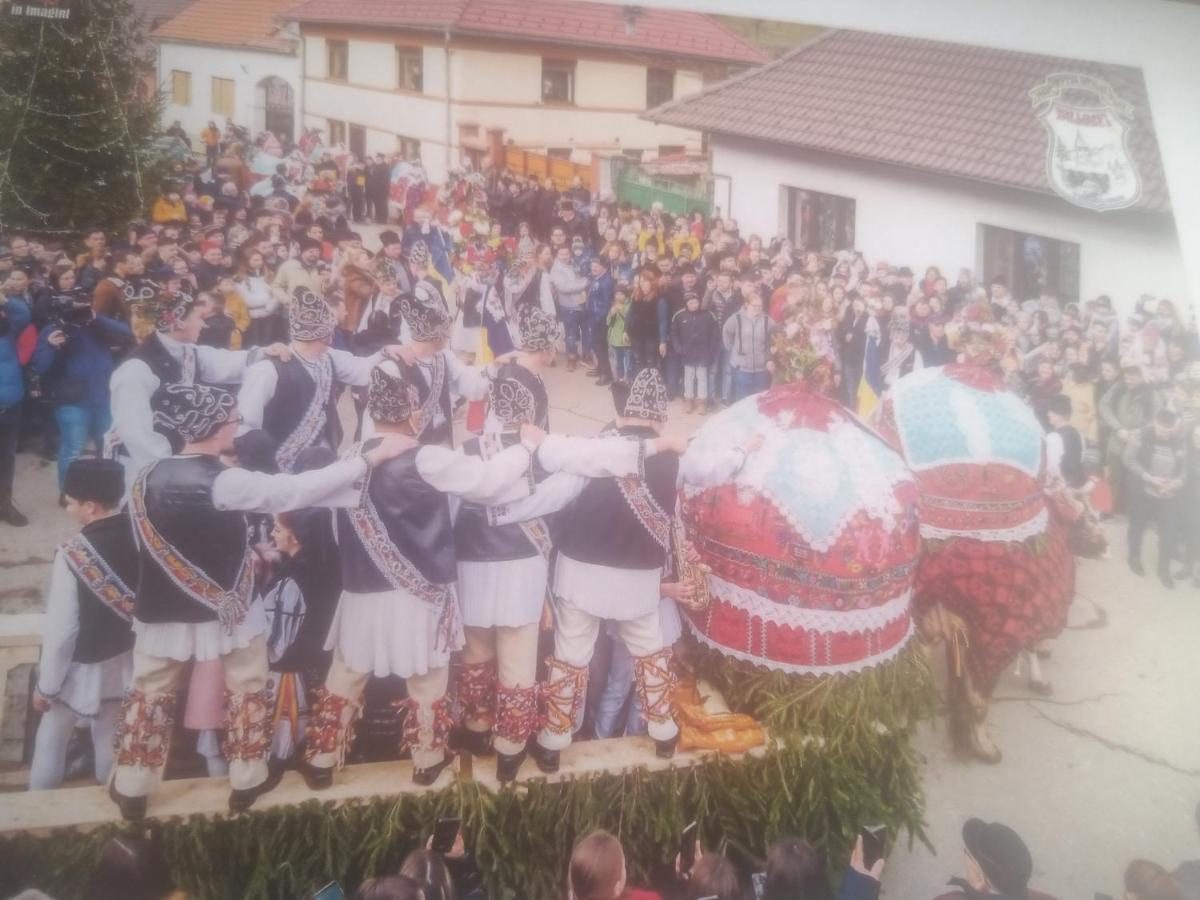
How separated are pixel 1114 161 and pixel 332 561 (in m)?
2.43

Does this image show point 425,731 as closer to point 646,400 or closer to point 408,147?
point 646,400

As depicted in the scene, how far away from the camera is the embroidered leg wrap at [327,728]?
2.37 meters

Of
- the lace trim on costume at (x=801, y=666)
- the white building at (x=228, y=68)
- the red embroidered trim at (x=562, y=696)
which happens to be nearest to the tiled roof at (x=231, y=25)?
the white building at (x=228, y=68)

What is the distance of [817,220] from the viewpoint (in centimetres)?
282

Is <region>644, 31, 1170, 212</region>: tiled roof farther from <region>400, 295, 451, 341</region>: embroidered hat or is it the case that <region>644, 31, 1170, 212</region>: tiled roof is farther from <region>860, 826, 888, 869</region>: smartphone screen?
<region>860, 826, 888, 869</region>: smartphone screen

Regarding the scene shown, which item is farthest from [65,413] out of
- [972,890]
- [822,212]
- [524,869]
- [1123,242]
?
[1123,242]

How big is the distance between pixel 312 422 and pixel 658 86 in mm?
1286

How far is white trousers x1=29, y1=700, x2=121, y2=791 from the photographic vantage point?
232 centimetres

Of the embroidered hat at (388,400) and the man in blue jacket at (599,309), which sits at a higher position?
the man in blue jacket at (599,309)

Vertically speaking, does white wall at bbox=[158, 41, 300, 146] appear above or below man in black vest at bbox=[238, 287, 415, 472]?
above

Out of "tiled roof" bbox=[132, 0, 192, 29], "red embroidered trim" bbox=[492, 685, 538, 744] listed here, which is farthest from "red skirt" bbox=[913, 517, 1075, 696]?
"tiled roof" bbox=[132, 0, 192, 29]

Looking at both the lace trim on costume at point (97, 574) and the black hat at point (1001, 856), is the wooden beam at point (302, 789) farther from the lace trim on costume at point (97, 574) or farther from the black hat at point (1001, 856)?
the black hat at point (1001, 856)

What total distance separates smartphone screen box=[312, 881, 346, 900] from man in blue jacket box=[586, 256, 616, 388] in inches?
53.4

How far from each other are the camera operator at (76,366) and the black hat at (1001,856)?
7.52ft
